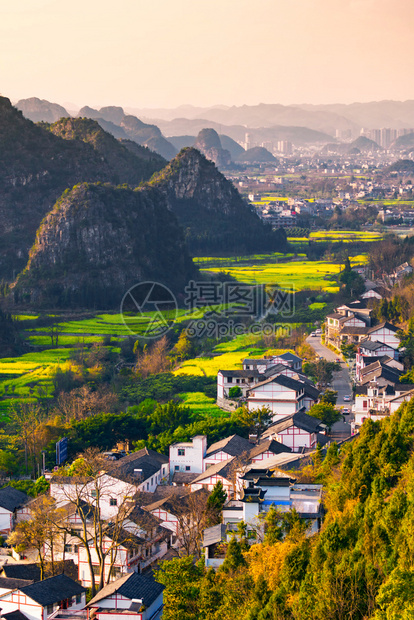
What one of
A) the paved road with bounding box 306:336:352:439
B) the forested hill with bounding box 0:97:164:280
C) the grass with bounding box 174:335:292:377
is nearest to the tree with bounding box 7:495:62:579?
the paved road with bounding box 306:336:352:439

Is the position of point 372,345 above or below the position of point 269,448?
above

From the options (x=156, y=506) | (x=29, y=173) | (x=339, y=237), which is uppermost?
(x=29, y=173)

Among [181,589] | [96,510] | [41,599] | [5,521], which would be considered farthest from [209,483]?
[181,589]

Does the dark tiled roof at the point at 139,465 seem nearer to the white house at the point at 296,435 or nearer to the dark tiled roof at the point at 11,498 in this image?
the dark tiled roof at the point at 11,498

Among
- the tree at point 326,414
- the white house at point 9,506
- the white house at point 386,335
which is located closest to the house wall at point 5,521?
the white house at point 9,506

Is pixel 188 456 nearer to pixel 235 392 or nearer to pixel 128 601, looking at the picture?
pixel 235 392

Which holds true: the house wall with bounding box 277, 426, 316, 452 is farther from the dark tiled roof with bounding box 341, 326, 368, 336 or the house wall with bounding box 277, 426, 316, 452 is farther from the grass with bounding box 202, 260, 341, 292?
the grass with bounding box 202, 260, 341, 292

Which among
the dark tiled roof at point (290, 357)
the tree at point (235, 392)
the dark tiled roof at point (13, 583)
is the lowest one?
the dark tiled roof at point (13, 583)
